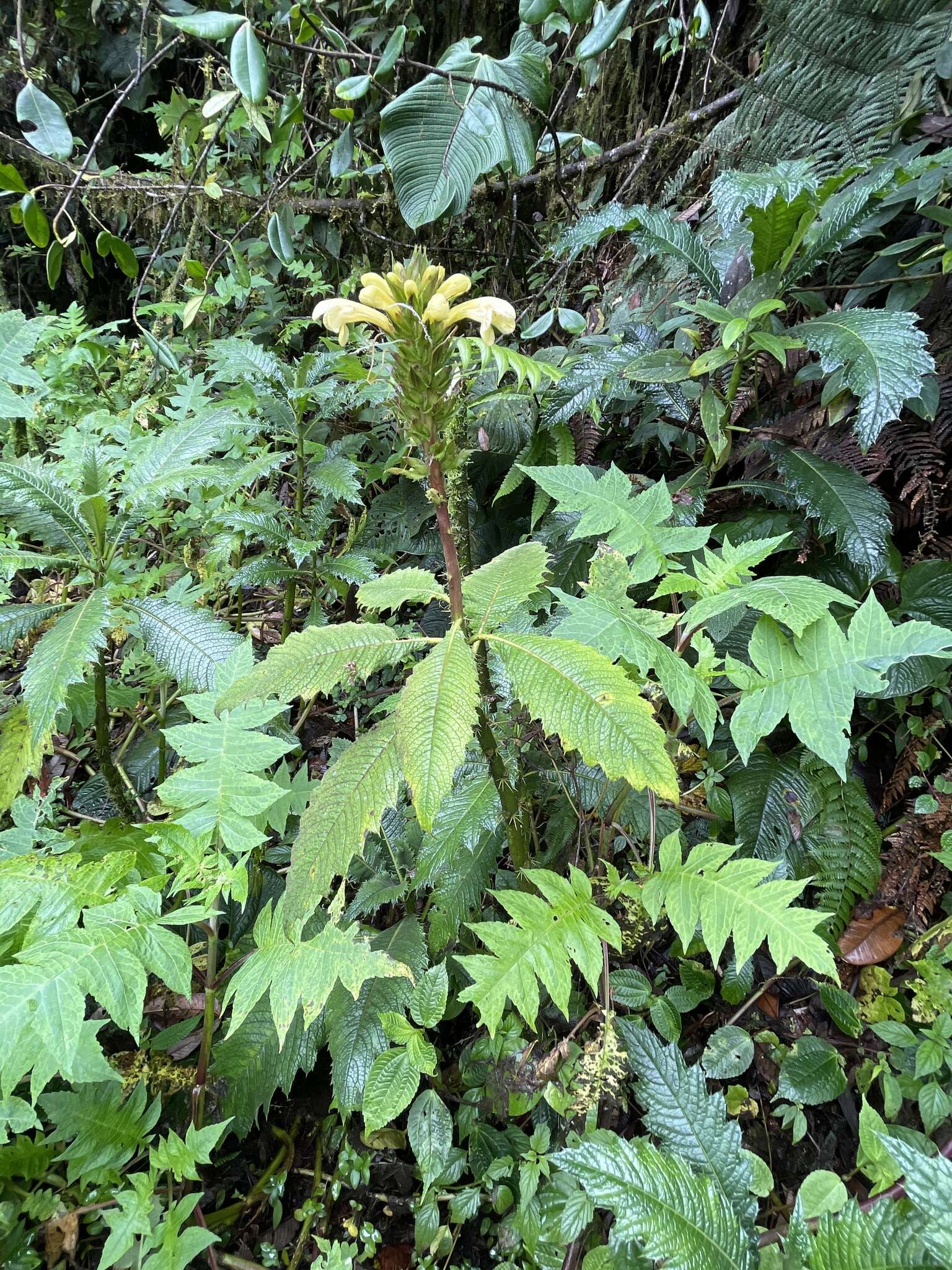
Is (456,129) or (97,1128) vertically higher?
(456,129)

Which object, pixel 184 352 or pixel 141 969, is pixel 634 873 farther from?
pixel 184 352

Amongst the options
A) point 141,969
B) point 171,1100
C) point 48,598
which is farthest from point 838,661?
point 48,598

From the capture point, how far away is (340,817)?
31.5 inches

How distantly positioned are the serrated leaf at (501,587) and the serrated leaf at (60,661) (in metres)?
0.65

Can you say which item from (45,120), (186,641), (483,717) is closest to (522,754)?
(483,717)

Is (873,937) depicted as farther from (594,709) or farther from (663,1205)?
(594,709)

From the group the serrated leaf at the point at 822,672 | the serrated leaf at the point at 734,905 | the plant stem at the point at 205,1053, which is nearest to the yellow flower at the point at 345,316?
the serrated leaf at the point at 822,672

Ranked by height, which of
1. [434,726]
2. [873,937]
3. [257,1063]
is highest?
[434,726]

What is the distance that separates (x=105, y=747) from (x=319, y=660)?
698 millimetres

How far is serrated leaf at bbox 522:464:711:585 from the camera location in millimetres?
1112

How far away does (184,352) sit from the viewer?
8.59 feet

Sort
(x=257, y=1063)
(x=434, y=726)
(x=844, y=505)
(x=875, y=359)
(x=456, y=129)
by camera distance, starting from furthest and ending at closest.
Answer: (x=456, y=129) → (x=844, y=505) → (x=875, y=359) → (x=257, y=1063) → (x=434, y=726)

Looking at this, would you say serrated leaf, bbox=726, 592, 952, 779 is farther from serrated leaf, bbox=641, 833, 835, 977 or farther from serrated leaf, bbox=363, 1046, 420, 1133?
serrated leaf, bbox=363, 1046, 420, 1133

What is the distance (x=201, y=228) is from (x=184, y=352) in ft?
3.16
